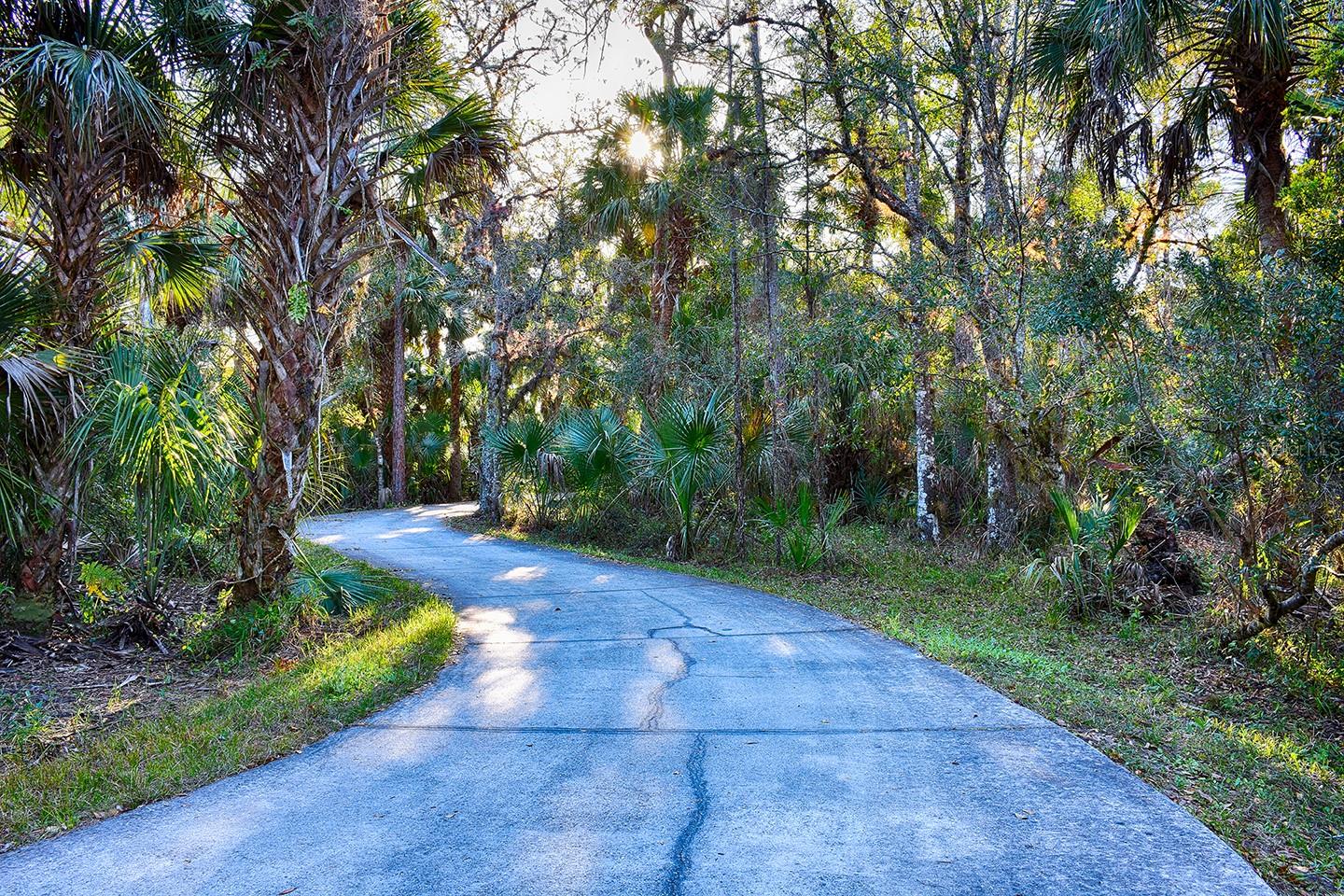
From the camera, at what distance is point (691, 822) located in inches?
130

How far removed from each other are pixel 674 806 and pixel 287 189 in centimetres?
610

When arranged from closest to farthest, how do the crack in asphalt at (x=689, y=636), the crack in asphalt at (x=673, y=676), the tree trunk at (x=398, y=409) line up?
the crack in asphalt at (x=673, y=676) < the crack in asphalt at (x=689, y=636) < the tree trunk at (x=398, y=409)

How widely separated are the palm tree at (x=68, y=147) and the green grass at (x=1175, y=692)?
24.0 ft

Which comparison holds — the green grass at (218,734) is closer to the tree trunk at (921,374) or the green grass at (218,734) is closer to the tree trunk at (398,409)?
the tree trunk at (921,374)

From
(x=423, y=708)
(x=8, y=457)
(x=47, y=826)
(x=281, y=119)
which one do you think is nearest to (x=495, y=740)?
(x=423, y=708)

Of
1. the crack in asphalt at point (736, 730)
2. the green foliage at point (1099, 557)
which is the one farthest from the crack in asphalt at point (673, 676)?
the green foliage at point (1099, 557)

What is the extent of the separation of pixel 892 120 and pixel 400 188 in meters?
7.58

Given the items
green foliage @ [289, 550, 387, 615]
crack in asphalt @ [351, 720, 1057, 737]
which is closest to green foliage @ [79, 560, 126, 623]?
green foliage @ [289, 550, 387, 615]

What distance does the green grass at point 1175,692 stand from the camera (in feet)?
11.5

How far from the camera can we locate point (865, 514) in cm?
1612

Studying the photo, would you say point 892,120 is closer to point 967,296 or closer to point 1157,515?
point 967,296

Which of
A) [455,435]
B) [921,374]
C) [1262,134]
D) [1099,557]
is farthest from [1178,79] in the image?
[455,435]

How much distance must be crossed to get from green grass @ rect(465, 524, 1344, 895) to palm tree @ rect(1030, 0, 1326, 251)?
135 inches

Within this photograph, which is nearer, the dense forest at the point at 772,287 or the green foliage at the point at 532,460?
the dense forest at the point at 772,287
